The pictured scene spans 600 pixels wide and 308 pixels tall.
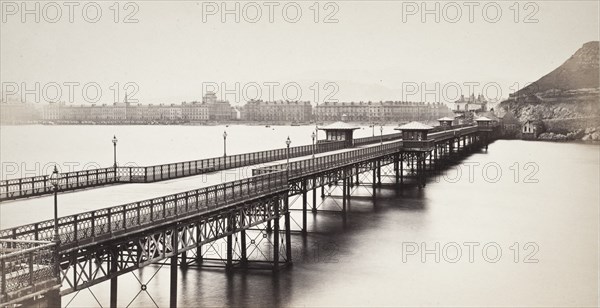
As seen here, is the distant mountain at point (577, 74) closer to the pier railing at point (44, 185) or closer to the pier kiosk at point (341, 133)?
the pier kiosk at point (341, 133)

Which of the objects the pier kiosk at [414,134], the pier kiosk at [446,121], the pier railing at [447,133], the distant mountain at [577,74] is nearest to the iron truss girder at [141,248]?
the pier kiosk at [414,134]

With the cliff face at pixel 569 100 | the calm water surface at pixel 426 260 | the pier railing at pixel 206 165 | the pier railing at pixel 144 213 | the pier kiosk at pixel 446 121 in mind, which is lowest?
the calm water surface at pixel 426 260

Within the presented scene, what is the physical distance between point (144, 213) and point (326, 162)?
21.4 m

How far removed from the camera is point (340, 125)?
67438 mm

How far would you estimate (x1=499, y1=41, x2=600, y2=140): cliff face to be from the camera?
16375 centimetres

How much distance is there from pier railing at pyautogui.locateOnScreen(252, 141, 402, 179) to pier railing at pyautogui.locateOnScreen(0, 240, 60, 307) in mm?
16267

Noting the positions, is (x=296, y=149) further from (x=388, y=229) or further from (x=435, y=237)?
(x=435, y=237)

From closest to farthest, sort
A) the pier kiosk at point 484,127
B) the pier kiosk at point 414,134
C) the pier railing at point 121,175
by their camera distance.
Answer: the pier railing at point 121,175
the pier kiosk at point 414,134
the pier kiosk at point 484,127

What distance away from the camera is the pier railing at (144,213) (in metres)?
17.5

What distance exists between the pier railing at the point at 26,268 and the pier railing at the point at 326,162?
640 inches

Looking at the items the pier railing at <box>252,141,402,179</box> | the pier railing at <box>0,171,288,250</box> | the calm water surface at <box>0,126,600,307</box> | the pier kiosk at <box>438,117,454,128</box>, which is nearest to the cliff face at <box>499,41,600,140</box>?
the pier kiosk at <box>438,117,454,128</box>

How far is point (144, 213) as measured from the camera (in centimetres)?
2325

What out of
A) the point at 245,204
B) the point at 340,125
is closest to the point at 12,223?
the point at 245,204

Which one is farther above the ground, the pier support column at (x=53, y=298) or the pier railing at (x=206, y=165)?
the pier railing at (x=206, y=165)
